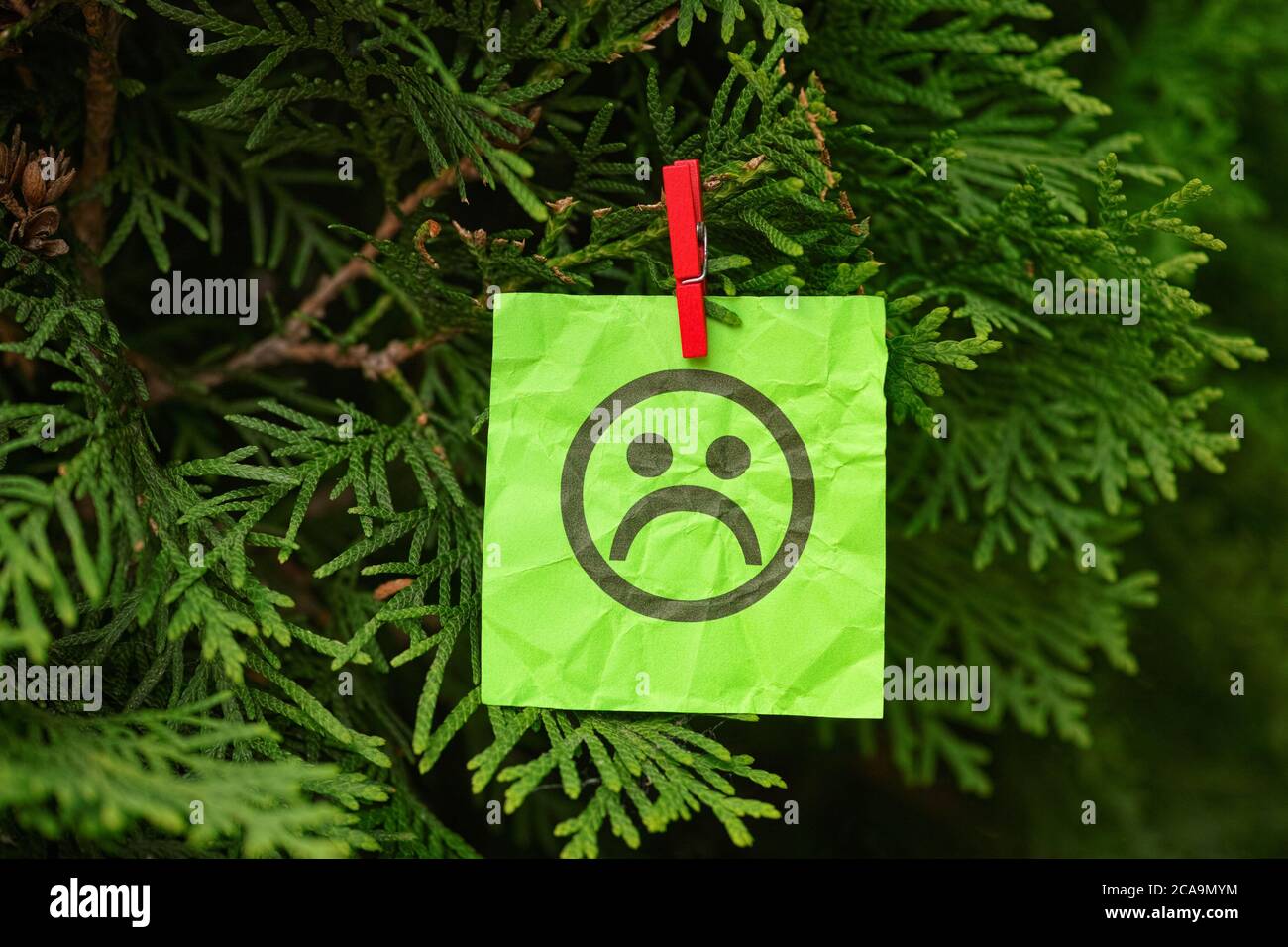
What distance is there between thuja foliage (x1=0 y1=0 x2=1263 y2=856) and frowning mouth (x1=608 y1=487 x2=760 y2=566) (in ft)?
0.60

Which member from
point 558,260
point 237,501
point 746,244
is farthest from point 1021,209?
point 237,501

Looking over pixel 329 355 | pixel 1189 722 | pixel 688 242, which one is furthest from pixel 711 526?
pixel 1189 722

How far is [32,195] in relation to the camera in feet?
2.99

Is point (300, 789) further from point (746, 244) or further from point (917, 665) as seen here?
point (917, 665)

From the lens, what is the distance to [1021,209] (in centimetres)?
100

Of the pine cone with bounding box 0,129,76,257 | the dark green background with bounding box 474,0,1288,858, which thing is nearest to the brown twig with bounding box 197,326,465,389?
the pine cone with bounding box 0,129,76,257

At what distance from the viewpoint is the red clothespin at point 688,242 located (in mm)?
888

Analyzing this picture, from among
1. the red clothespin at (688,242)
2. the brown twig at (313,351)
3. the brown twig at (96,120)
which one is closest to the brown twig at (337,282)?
the brown twig at (313,351)

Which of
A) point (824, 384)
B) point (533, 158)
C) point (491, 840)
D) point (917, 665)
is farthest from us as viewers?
point (491, 840)

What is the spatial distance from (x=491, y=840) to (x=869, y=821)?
2.44ft

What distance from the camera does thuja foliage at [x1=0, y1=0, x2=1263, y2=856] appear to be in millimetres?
877

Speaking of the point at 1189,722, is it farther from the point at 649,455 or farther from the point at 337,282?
the point at 337,282

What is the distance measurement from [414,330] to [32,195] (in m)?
0.50

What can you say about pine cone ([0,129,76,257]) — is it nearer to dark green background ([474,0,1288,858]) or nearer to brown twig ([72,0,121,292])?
brown twig ([72,0,121,292])
